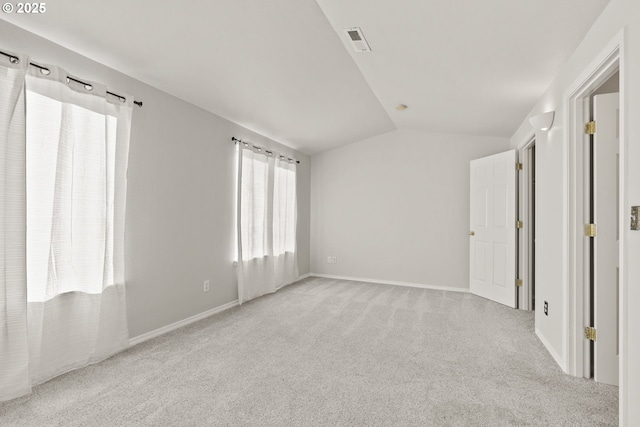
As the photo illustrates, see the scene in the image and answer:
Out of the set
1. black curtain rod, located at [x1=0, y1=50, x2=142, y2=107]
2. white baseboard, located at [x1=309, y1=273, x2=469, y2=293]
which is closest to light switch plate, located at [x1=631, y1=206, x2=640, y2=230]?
black curtain rod, located at [x1=0, y1=50, x2=142, y2=107]

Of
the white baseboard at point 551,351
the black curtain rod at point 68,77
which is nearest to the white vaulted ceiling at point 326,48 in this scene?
the black curtain rod at point 68,77

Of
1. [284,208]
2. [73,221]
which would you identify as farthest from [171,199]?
[284,208]

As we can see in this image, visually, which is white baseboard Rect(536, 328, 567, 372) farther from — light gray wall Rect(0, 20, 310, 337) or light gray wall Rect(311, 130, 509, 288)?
light gray wall Rect(0, 20, 310, 337)

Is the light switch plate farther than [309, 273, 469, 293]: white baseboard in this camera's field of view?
No

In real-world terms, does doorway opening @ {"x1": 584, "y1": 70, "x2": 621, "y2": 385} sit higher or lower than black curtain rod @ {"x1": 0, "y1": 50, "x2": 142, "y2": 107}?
lower

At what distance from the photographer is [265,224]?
4.60 m

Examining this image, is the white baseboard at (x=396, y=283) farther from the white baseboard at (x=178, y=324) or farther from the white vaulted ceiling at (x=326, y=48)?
the white vaulted ceiling at (x=326, y=48)

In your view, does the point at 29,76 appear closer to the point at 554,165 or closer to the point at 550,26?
the point at 550,26

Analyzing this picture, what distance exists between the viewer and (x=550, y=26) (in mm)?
2047

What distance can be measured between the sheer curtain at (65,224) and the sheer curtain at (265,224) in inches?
63.5

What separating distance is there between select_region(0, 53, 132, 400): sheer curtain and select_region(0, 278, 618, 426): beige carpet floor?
23 cm

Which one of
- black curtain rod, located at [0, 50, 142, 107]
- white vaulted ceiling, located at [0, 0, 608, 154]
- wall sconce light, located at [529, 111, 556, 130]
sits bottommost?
wall sconce light, located at [529, 111, 556, 130]

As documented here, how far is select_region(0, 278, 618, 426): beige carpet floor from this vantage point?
1779 mm

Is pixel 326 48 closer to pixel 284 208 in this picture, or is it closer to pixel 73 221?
pixel 73 221
